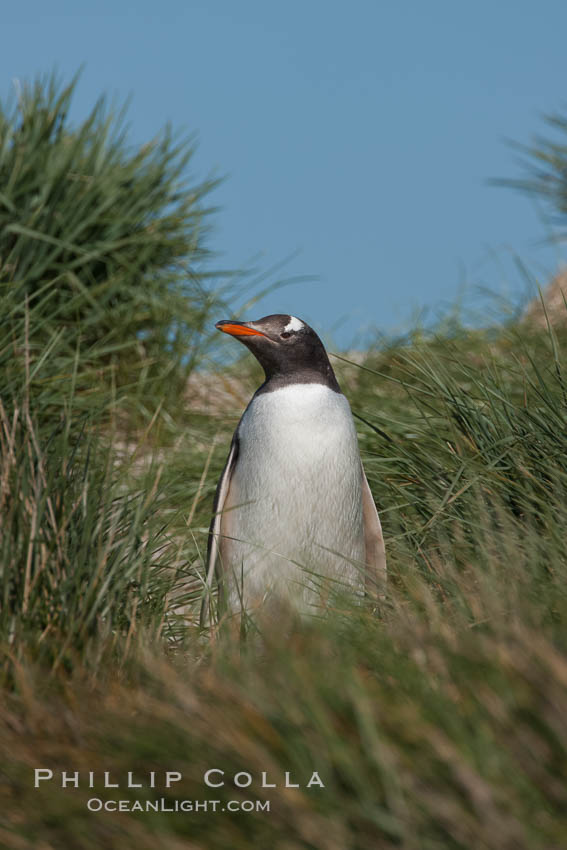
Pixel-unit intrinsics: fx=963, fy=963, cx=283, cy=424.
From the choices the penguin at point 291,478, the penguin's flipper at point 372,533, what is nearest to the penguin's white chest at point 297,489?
the penguin at point 291,478

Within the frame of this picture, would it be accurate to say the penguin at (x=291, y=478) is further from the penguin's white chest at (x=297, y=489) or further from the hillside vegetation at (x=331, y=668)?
the hillside vegetation at (x=331, y=668)

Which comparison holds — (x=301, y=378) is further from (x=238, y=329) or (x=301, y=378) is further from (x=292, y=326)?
(x=238, y=329)

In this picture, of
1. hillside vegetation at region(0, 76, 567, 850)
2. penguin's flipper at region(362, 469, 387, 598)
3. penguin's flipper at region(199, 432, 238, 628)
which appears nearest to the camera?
hillside vegetation at region(0, 76, 567, 850)

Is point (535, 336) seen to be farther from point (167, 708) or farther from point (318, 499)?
point (167, 708)

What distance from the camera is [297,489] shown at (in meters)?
3.61

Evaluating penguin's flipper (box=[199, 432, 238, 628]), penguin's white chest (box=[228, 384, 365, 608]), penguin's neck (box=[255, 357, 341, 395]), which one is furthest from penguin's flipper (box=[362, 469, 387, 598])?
penguin's flipper (box=[199, 432, 238, 628])

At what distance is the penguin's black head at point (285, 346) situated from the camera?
12.2 ft

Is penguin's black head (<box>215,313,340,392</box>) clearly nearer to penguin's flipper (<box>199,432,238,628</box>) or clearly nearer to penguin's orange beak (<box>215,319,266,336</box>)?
penguin's orange beak (<box>215,319,266,336</box>)

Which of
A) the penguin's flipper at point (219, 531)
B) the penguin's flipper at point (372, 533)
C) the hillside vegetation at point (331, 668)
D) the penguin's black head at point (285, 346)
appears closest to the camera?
the hillside vegetation at point (331, 668)

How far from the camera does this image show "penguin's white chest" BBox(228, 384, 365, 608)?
11.8 feet

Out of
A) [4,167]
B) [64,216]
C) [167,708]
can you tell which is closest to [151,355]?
[64,216]

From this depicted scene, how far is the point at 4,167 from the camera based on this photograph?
7.30 meters

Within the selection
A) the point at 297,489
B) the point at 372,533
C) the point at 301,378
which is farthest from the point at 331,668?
the point at 372,533

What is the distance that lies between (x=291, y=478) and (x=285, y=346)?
52cm
